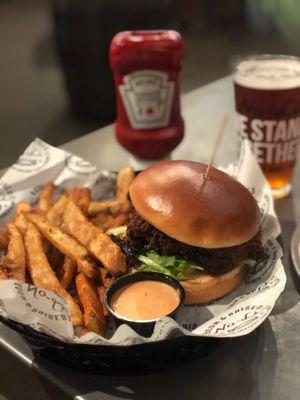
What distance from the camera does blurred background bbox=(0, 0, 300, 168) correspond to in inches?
196

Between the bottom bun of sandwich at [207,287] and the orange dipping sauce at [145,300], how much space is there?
7 cm

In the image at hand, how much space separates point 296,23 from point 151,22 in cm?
291

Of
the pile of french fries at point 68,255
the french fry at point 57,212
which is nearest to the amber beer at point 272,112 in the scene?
the pile of french fries at point 68,255

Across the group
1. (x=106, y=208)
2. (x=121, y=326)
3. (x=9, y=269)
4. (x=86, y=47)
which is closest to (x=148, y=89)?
(x=106, y=208)

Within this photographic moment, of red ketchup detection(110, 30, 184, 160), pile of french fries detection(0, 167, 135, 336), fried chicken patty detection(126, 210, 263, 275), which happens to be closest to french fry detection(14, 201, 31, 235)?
pile of french fries detection(0, 167, 135, 336)

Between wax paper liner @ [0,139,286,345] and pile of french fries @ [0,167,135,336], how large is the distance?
0.34 ft

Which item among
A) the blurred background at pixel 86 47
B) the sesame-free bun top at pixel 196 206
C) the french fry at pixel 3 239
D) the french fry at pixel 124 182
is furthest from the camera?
the blurred background at pixel 86 47

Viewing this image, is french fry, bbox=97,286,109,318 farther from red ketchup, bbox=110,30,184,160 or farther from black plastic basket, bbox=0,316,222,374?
red ketchup, bbox=110,30,184,160

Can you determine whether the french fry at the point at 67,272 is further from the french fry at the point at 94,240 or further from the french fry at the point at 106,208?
the french fry at the point at 106,208

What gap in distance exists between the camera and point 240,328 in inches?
53.1

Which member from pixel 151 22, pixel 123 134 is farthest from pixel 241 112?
pixel 151 22

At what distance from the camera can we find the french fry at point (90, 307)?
1.40 m

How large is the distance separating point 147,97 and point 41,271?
0.87 meters

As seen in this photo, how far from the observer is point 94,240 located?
162cm
